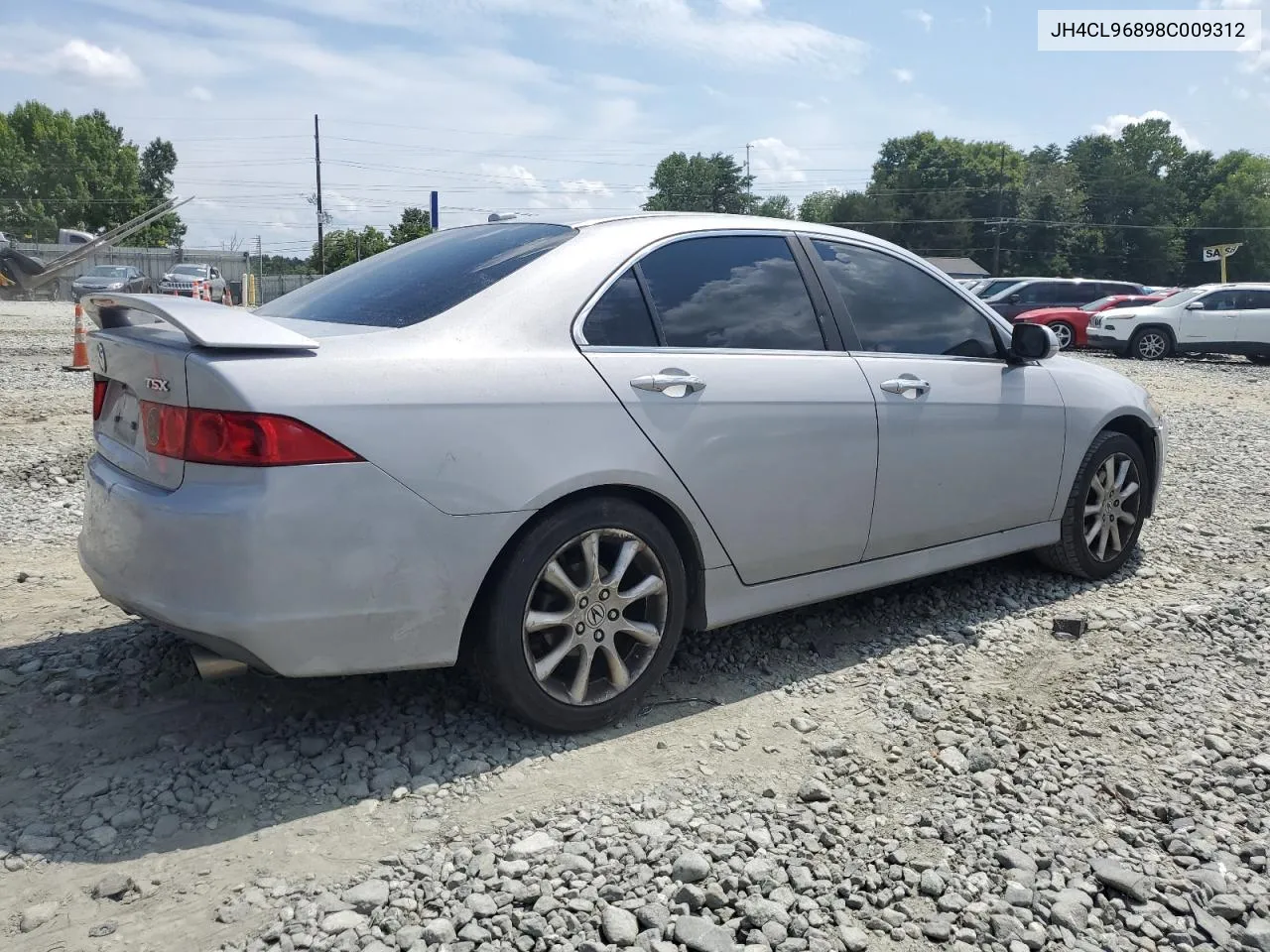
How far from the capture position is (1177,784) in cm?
320

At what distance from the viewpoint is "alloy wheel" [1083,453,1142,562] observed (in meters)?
5.14

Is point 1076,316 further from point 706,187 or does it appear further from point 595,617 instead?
point 706,187

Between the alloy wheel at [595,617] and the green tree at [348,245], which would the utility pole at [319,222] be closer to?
the green tree at [348,245]

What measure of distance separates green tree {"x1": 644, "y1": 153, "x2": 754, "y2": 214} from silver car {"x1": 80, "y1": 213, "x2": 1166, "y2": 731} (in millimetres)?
77398

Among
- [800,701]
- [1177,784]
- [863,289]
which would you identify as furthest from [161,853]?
[863,289]

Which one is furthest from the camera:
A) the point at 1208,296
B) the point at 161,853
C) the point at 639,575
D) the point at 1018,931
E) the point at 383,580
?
the point at 1208,296

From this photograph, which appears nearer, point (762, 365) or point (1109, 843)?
point (1109, 843)

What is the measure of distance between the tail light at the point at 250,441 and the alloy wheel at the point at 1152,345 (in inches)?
867

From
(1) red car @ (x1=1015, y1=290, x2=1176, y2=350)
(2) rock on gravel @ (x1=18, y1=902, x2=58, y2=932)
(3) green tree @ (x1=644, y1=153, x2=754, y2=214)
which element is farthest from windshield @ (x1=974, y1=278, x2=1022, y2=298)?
(3) green tree @ (x1=644, y1=153, x2=754, y2=214)

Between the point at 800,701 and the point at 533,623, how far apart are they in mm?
1094

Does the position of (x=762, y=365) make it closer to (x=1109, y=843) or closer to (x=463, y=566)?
(x=463, y=566)

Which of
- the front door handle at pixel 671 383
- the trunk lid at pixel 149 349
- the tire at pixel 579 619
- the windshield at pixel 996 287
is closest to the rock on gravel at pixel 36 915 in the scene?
the trunk lid at pixel 149 349

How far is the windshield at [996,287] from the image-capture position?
27.4 m

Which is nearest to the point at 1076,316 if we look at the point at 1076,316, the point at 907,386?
the point at 1076,316
